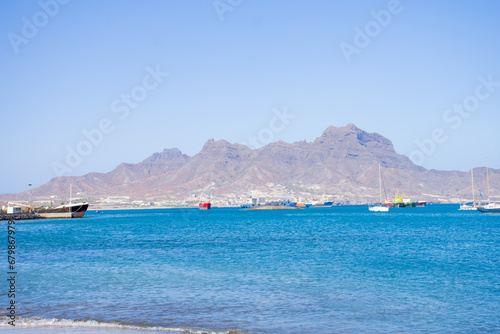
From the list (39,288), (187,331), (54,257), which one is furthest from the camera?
(54,257)

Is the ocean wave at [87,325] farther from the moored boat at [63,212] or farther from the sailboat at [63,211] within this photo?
the moored boat at [63,212]

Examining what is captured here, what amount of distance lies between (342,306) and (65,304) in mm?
12101

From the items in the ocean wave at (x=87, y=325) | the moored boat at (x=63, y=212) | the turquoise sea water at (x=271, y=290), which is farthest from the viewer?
the moored boat at (x=63, y=212)

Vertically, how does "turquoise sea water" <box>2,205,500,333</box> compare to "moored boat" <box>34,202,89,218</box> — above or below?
below

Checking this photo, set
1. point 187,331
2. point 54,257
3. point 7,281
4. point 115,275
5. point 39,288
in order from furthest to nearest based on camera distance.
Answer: point 54,257 < point 115,275 < point 7,281 < point 39,288 < point 187,331

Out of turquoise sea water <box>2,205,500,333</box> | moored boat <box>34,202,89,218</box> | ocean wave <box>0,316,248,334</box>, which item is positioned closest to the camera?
ocean wave <box>0,316,248,334</box>

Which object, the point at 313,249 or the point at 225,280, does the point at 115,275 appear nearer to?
the point at 225,280

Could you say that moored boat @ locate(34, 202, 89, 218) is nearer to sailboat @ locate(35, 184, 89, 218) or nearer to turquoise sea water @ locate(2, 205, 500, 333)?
sailboat @ locate(35, 184, 89, 218)

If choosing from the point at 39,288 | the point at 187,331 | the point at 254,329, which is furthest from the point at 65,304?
the point at 254,329

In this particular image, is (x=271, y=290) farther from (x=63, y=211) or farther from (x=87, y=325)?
(x=63, y=211)

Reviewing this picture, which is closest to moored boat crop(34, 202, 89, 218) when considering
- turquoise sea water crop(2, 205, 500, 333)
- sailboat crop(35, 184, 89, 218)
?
sailboat crop(35, 184, 89, 218)

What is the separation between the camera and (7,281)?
82.7 feet

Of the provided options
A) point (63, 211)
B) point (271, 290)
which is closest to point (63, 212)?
point (63, 211)

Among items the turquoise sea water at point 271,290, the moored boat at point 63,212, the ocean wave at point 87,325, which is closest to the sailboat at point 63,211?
the moored boat at point 63,212
